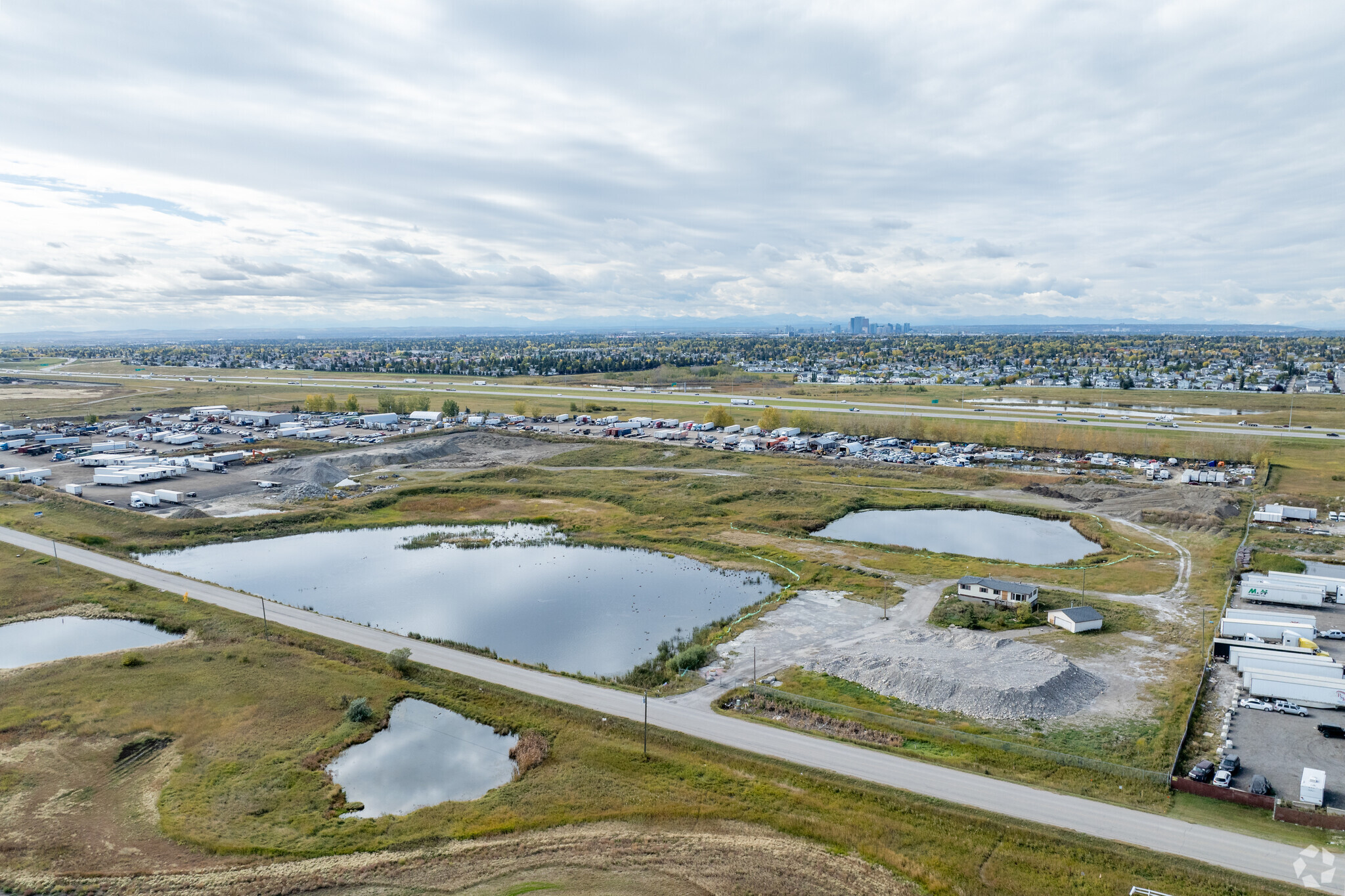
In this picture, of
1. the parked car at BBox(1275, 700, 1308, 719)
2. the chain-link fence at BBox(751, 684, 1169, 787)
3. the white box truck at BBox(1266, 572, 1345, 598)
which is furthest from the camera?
the white box truck at BBox(1266, 572, 1345, 598)

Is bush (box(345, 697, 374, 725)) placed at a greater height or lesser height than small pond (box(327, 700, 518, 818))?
greater

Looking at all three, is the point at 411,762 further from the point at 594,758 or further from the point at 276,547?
the point at 276,547

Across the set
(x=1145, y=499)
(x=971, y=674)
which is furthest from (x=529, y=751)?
(x=1145, y=499)

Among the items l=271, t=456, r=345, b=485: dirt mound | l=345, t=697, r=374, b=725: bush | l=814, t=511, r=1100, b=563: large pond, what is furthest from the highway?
l=345, t=697, r=374, b=725: bush

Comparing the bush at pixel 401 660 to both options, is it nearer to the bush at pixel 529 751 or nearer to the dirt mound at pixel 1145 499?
the bush at pixel 529 751

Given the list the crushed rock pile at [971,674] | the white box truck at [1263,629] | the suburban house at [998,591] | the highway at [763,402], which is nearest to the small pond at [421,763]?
the crushed rock pile at [971,674]

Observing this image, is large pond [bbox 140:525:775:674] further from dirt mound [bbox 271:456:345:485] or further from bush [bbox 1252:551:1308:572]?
bush [bbox 1252:551:1308:572]
